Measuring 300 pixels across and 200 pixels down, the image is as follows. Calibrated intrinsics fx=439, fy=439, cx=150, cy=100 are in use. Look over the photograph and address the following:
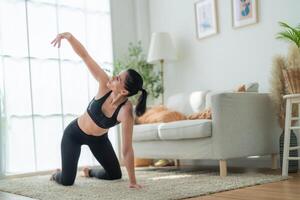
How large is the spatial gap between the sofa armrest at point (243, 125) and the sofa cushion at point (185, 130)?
0.22 ft

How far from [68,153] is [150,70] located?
A: 2333mm

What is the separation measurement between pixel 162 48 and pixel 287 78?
1.92m

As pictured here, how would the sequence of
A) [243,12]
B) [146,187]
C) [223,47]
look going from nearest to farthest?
[146,187] < [243,12] < [223,47]

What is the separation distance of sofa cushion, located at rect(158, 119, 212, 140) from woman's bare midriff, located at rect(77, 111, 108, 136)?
66cm

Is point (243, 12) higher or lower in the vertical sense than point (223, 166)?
higher

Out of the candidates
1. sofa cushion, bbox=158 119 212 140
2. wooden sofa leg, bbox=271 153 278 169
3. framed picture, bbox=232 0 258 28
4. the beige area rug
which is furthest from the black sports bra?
framed picture, bbox=232 0 258 28

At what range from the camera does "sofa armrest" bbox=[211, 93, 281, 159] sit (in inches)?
129

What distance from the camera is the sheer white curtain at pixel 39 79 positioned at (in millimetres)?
4516

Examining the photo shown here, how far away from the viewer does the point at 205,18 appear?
15.4 ft

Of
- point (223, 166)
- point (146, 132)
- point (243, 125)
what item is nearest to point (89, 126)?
point (146, 132)

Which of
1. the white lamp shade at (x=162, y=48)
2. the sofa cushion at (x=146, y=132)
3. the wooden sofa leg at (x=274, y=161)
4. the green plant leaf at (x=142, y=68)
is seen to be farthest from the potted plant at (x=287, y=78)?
the green plant leaf at (x=142, y=68)

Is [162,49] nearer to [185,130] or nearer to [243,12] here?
[243,12]

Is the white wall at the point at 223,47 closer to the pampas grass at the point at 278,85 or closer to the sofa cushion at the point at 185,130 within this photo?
the pampas grass at the point at 278,85

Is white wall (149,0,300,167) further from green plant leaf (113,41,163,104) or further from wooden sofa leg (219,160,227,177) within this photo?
wooden sofa leg (219,160,227,177)
